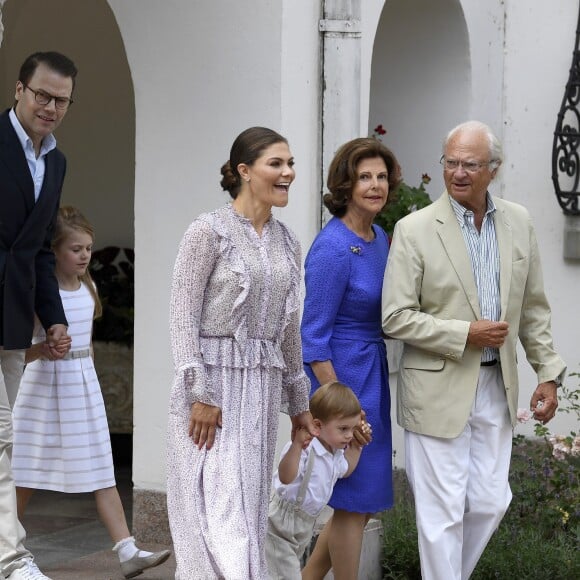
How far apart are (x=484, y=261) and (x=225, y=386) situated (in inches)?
48.8

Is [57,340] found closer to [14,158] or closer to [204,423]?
[14,158]

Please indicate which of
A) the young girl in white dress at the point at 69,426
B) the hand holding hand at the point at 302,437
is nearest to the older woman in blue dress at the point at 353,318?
the hand holding hand at the point at 302,437

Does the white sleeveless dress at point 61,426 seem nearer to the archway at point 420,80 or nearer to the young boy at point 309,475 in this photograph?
the young boy at point 309,475

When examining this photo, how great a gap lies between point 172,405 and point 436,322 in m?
1.13

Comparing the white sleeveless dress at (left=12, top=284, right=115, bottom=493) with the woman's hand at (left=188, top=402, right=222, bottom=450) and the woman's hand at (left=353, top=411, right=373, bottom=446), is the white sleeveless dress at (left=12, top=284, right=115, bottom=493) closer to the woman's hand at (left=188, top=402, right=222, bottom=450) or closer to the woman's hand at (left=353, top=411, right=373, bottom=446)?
the woman's hand at (left=353, top=411, right=373, bottom=446)

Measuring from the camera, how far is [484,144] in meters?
5.41

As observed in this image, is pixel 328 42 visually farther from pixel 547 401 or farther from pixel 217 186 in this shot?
pixel 547 401

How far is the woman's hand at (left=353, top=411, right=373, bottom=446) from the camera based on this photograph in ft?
17.6

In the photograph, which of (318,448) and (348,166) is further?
(348,166)

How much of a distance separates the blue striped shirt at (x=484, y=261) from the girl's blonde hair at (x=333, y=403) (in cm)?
54

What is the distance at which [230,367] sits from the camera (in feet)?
15.8

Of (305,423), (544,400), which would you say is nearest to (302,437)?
(305,423)

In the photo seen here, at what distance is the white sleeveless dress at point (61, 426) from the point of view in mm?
6023

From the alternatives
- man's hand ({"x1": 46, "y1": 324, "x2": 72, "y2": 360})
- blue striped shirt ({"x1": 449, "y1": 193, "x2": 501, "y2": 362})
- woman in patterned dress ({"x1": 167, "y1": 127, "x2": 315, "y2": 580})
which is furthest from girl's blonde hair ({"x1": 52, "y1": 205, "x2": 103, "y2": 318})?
blue striped shirt ({"x1": 449, "y1": 193, "x2": 501, "y2": 362})
